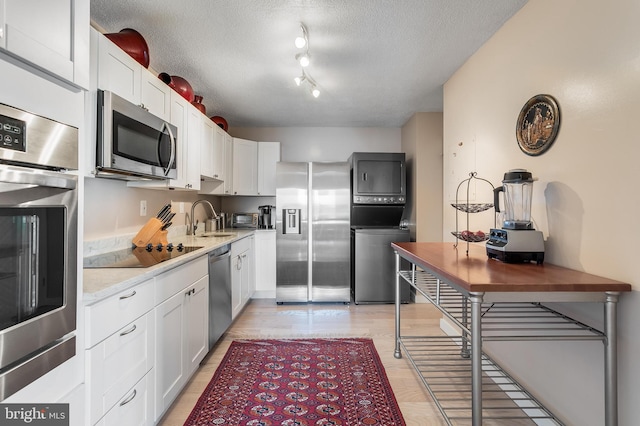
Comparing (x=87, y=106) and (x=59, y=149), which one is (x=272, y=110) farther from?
(x=59, y=149)

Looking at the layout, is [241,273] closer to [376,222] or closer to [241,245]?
[241,245]

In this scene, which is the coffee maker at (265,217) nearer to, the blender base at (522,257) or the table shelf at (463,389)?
the table shelf at (463,389)

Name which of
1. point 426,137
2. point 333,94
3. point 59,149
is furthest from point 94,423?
point 426,137

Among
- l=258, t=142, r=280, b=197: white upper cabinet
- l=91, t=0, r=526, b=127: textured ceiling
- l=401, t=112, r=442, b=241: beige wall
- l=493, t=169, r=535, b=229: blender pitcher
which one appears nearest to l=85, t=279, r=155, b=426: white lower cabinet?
l=91, t=0, r=526, b=127: textured ceiling

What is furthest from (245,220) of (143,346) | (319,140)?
(143,346)

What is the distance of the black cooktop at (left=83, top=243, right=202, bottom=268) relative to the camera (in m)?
1.74

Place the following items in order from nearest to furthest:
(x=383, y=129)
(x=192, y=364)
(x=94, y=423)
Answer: (x=94, y=423) < (x=192, y=364) < (x=383, y=129)

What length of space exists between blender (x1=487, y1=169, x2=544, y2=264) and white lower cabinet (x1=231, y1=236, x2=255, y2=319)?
229 centimetres

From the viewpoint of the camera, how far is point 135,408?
146 centimetres

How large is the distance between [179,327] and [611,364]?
6.83 feet

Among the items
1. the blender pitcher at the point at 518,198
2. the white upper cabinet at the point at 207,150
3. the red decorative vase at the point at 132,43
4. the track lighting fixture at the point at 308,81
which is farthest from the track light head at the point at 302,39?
the blender pitcher at the point at 518,198

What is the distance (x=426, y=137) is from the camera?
4047mm

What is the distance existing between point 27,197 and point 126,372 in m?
0.90

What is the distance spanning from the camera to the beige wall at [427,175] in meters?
4.05
